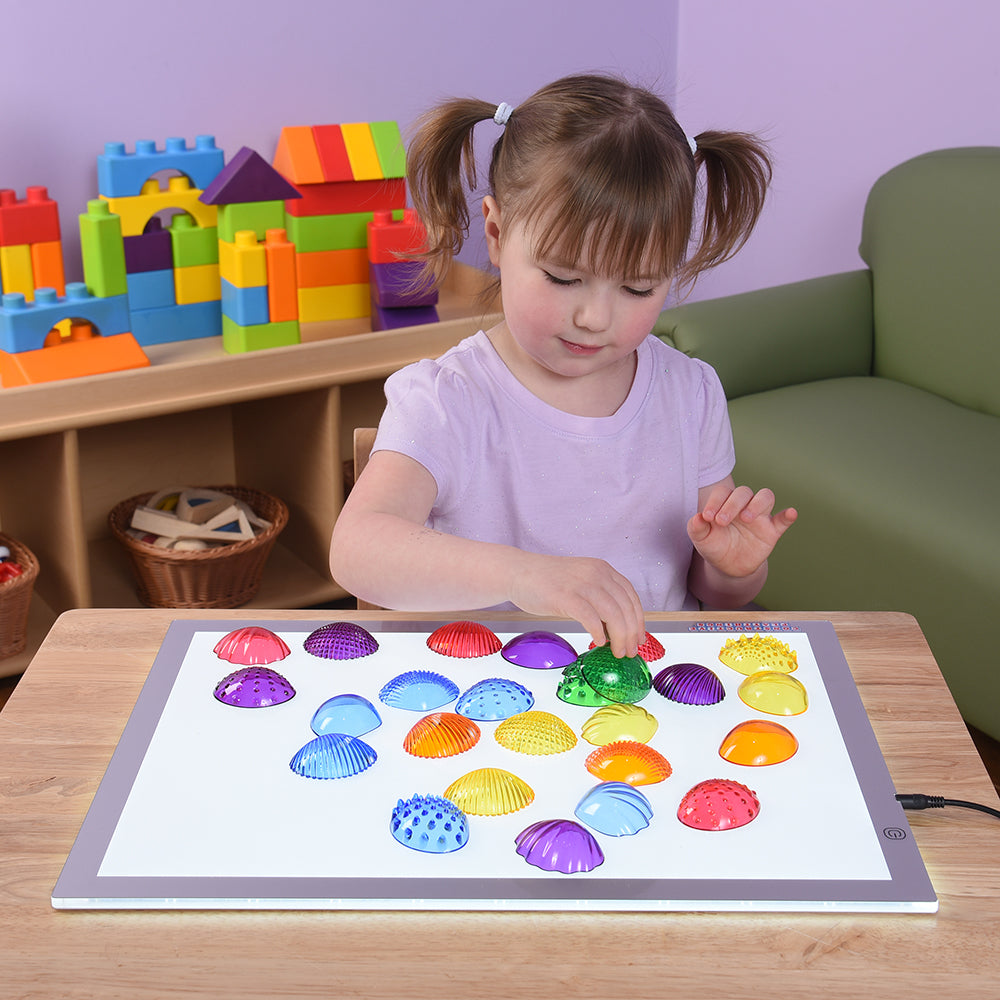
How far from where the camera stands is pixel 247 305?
2.02 meters

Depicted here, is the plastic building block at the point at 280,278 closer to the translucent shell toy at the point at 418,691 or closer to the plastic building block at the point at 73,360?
the plastic building block at the point at 73,360

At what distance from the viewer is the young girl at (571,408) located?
928 mm

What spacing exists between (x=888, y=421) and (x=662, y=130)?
1.21m

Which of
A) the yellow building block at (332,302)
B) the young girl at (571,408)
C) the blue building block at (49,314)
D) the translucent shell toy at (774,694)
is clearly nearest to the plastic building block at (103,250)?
the blue building block at (49,314)

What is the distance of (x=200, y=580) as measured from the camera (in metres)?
2.02

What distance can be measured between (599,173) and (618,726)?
0.46 metres

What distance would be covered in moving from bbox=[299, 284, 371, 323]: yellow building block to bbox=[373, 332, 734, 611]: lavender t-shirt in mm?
1087

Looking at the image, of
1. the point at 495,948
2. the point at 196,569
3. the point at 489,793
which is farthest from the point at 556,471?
the point at 196,569

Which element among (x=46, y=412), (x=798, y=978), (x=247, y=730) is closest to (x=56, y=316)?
(x=46, y=412)

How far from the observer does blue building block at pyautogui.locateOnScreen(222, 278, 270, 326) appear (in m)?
2.01

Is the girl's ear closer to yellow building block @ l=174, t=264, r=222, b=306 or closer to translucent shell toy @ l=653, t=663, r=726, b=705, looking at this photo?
translucent shell toy @ l=653, t=663, r=726, b=705

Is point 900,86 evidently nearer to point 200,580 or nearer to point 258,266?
point 258,266

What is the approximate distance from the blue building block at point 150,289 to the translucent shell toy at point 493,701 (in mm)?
1445

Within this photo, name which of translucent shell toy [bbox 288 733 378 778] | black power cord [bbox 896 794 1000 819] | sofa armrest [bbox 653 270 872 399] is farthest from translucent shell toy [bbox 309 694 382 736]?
sofa armrest [bbox 653 270 872 399]
